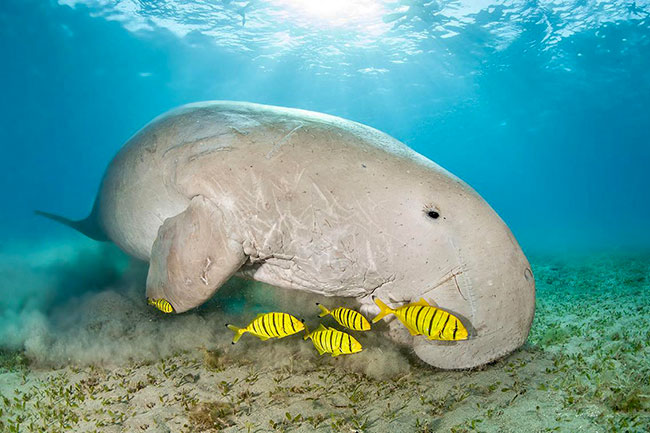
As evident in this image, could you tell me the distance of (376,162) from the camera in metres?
2.78

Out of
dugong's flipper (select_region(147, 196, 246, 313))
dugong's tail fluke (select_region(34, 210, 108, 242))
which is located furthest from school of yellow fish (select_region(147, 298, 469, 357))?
→ dugong's tail fluke (select_region(34, 210, 108, 242))

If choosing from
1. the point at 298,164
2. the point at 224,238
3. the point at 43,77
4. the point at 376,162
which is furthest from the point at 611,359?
the point at 43,77

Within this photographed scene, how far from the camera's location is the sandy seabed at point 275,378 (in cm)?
219

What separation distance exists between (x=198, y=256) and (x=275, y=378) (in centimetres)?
109

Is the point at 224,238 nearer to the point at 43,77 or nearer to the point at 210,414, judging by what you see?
the point at 210,414

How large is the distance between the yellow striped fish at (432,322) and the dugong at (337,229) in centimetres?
17

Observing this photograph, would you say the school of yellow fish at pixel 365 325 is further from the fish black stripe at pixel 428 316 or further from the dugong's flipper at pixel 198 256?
the dugong's flipper at pixel 198 256

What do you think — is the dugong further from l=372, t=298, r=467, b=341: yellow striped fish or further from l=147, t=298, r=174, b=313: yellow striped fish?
l=372, t=298, r=467, b=341: yellow striped fish

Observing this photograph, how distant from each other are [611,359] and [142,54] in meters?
31.7

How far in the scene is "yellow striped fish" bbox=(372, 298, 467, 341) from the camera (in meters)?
2.23

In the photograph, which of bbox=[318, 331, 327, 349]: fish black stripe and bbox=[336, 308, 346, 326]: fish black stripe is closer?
bbox=[318, 331, 327, 349]: fish black stripe

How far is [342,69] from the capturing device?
3020cm

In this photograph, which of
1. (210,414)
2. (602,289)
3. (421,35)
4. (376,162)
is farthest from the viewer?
(421,35)

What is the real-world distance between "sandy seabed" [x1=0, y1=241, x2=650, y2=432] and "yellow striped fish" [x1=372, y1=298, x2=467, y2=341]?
1.48 ft
